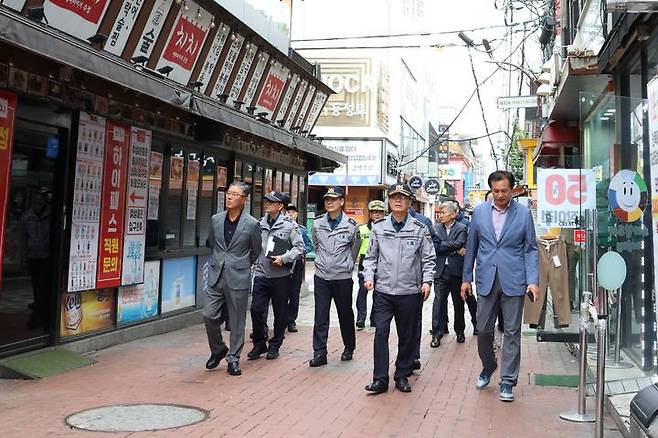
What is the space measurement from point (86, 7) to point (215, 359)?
3.98 meters

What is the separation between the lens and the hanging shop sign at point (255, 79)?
37.3 feet

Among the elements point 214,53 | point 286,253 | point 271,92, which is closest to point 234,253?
point 286,253

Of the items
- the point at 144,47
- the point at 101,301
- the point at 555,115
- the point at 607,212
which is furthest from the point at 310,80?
the point at 607,212

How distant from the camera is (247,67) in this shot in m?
11.0

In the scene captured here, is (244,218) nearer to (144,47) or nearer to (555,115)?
(144,47)

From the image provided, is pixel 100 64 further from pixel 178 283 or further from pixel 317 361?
pixel 178 283

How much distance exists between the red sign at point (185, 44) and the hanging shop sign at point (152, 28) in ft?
1.17

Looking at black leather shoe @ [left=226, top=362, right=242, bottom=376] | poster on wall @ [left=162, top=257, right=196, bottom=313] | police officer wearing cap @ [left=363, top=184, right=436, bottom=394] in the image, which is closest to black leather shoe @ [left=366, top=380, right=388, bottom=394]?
police officer wearing cap @ [left=363, top=184, right=436, bottom=394]

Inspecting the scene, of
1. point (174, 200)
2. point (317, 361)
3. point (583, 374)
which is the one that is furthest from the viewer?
point (174, 200)

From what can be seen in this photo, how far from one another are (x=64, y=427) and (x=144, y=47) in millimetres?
4878

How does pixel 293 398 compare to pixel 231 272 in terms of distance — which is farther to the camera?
pixel 231 272

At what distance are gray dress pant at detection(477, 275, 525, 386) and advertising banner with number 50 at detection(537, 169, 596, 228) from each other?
4.09 feet

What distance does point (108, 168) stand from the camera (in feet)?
26.1

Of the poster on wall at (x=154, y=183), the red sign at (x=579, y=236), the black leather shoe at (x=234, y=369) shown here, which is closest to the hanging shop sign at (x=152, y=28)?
the poster on wall at (x=154, y=183)
